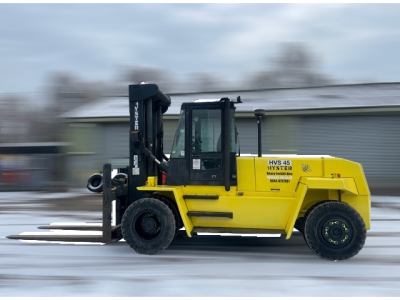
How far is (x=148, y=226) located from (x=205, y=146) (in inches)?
64.1

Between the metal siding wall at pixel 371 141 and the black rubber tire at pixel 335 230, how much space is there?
1234 cm

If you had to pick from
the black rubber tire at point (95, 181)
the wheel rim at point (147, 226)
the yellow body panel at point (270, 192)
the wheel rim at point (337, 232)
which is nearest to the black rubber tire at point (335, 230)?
the wheel rim at point (337, 232)

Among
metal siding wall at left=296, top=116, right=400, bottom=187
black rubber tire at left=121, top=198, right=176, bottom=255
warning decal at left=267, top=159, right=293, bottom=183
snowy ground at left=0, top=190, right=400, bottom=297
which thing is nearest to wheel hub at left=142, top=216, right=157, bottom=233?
black rubber tire at left=121, top=198, right=176, bottom=255

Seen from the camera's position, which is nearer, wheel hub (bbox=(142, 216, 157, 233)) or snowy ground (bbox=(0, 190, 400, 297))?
snowy ground (bbox=(0, 190, 400, 297))

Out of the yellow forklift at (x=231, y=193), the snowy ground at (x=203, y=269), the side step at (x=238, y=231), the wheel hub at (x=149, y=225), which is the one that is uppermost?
the yellow forklift at (x=231, y=193)

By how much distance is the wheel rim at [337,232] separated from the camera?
20.6 ft

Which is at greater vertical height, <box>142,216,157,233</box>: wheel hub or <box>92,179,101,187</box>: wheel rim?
<box>92,179,101,187</box>: wheel rim

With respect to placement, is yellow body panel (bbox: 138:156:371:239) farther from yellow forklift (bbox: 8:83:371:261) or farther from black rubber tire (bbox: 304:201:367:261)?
black rubber tire (bbox: 304:201:367:261)

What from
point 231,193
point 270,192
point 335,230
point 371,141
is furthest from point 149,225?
point 371,141

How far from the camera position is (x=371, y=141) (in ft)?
58.8

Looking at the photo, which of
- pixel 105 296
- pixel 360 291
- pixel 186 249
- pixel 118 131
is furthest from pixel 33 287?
pixel 118 131

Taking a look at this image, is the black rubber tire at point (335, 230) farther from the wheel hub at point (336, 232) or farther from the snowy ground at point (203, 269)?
the snowy ground at point (203, 269)

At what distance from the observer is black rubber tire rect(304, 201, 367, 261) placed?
246 inches

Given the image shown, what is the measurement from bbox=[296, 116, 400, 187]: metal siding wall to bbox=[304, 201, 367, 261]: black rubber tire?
12.3 metres
